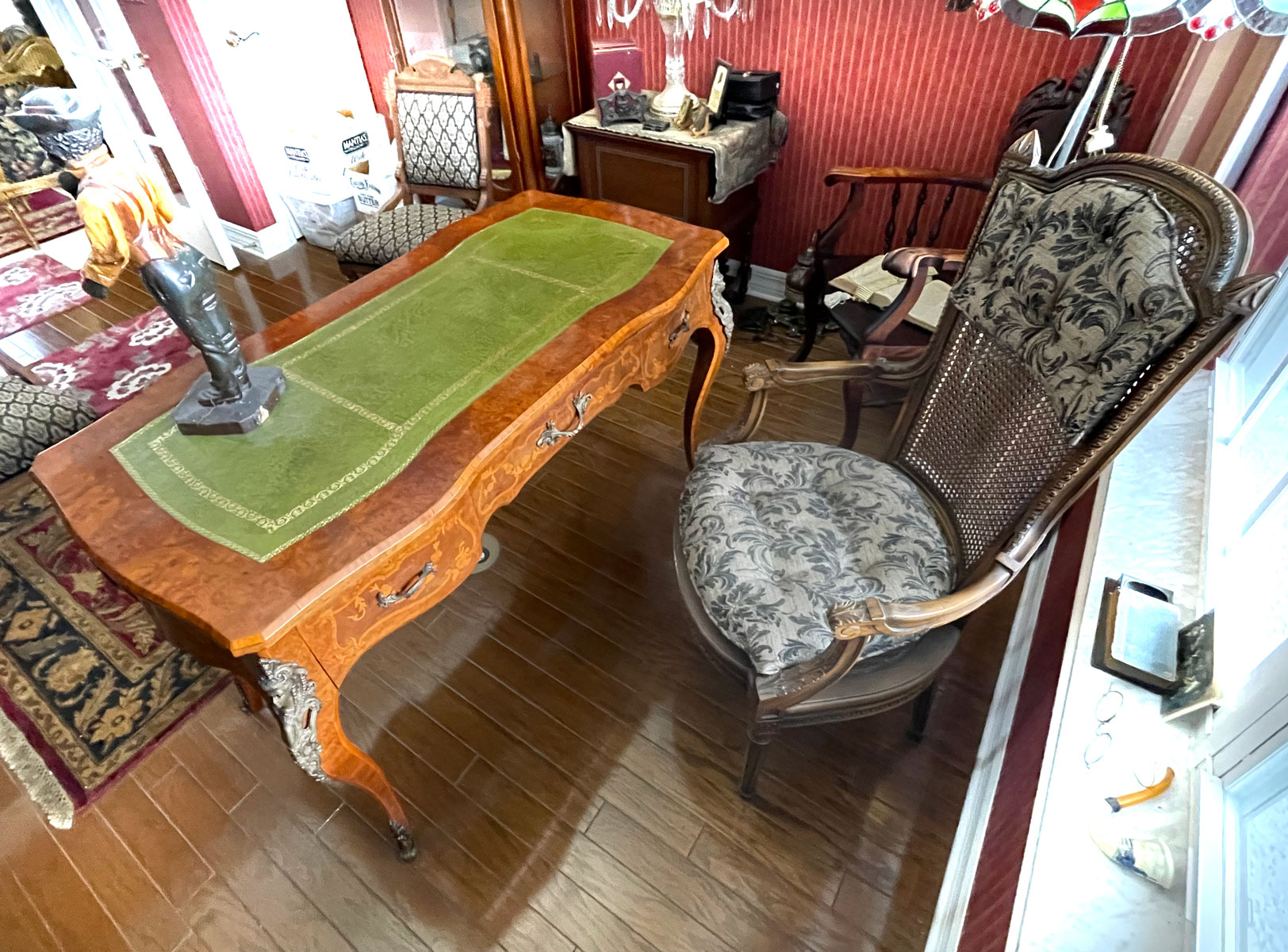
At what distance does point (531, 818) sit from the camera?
5.07ft

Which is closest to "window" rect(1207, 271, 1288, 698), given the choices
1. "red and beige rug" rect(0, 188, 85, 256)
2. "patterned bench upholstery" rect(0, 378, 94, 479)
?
"patterned bench upholstery" rect(0, 378, 94, 479)

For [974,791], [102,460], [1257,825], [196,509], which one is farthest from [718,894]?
[102,460]

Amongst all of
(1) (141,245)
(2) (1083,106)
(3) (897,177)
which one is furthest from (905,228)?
(1) (141,245)

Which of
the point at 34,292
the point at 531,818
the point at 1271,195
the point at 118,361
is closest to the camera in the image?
the point at 1271,195

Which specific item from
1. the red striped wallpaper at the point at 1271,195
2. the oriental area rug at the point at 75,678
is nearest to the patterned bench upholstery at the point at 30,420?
the oriental area rug at the point at 75,678

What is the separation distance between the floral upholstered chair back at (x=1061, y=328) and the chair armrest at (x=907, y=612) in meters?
0.06

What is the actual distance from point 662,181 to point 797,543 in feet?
5.71

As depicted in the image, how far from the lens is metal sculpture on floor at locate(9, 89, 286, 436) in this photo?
3.26 ft

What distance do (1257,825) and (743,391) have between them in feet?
6.63

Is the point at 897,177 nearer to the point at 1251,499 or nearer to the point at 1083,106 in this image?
A: the point at 1083,106

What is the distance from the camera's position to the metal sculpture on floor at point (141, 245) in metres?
0.99

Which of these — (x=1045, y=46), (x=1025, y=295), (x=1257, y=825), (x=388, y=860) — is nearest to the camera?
(x=1257, y=825)

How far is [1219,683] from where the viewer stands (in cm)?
95

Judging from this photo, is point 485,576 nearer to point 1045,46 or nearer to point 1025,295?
point 1025,295
